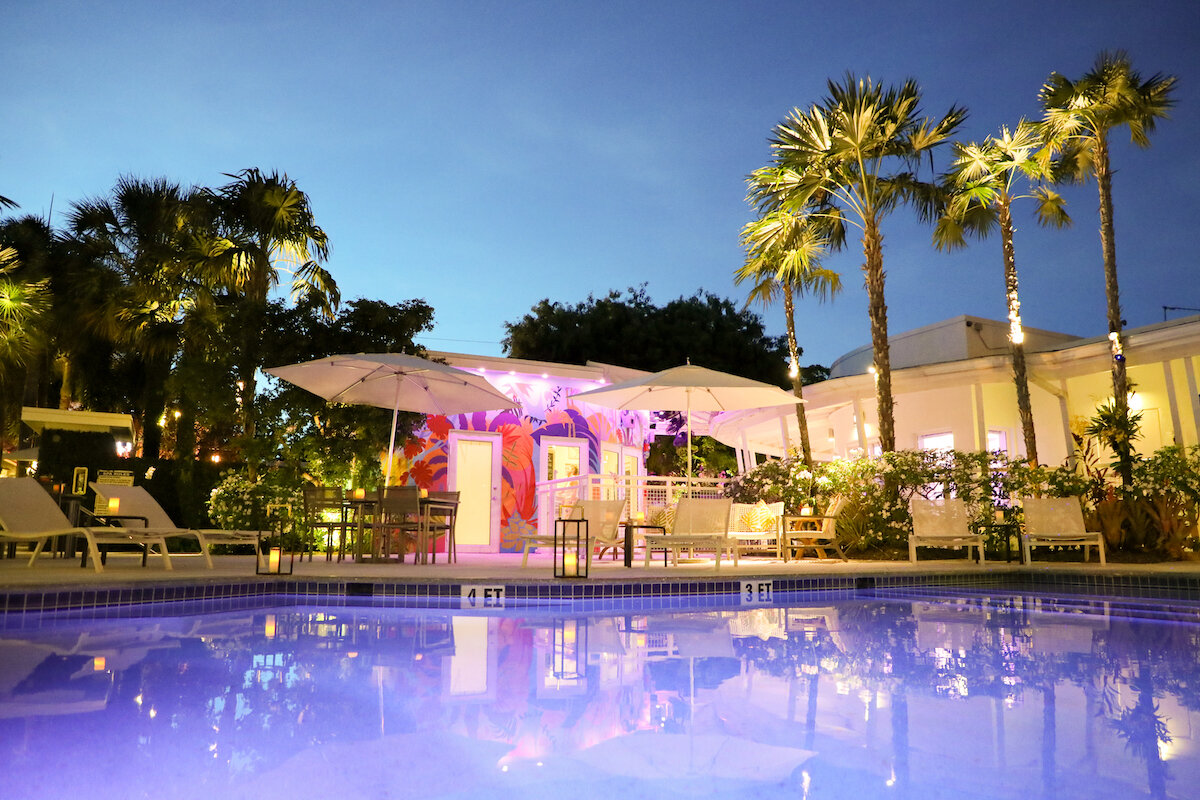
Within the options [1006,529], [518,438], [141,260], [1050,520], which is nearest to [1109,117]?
[1050,520]

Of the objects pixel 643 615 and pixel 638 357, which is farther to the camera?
pixel 638 357

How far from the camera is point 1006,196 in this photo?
522 inches

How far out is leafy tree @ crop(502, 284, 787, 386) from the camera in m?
28.3

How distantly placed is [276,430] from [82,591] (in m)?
6.29

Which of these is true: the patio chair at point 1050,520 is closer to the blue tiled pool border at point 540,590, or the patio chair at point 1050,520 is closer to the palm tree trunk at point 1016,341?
the blue tiled pool border at point 540,590

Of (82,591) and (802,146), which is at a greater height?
(802,146)

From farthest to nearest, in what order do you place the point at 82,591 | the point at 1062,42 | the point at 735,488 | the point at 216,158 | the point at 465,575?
the point at 216,158 < the point at 1062,42 < the point at 735,488 < the point at 465,575 < the point at 82,591

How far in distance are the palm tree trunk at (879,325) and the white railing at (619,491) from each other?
2.73 meters

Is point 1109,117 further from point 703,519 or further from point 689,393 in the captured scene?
point 703,519

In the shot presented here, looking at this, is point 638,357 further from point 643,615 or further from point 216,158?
point 216,158

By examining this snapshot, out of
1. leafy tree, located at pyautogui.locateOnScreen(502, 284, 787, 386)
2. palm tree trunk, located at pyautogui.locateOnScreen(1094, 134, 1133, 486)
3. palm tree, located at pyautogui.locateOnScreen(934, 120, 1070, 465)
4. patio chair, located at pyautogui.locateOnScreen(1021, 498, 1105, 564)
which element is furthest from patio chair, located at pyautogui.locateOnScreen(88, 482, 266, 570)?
leafy tree, located at pyautogui.locateOnScreen(502, 284, 787, 386)

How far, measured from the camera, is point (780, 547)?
12242 mm

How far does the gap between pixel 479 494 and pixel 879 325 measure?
291 inches

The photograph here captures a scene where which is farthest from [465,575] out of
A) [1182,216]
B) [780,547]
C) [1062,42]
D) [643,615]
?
[1182,216]
